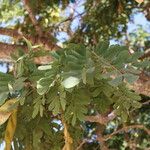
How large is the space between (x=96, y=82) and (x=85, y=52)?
1.15 ft

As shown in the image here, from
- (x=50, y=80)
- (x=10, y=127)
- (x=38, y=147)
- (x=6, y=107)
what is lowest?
(x=38, y=147)

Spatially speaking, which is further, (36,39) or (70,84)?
(36,39)

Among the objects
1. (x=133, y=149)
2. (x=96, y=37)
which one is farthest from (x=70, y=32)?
(x=133, y=149)

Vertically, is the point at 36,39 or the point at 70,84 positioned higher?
the point at 70,84

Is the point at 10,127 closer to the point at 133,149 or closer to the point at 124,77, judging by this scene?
the point at 124,77

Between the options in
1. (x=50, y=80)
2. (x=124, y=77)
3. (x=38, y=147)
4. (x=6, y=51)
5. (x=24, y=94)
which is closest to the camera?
(x=124, y=77)

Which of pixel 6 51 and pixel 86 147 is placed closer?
pixel 6 51

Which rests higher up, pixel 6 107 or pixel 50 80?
pixel 50 80

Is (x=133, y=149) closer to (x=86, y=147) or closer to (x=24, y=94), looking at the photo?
(x=86, y=147)

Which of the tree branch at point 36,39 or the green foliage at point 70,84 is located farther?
the tree branch at point 36,39

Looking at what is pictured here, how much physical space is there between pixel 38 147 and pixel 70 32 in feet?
14.5

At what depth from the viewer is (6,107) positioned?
9.11 feet

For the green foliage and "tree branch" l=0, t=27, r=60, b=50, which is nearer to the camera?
the green foliage

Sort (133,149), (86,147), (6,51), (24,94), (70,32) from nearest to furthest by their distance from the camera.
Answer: (24,94) → (6,51) → (133,149) → (86,147) → (70,32)
